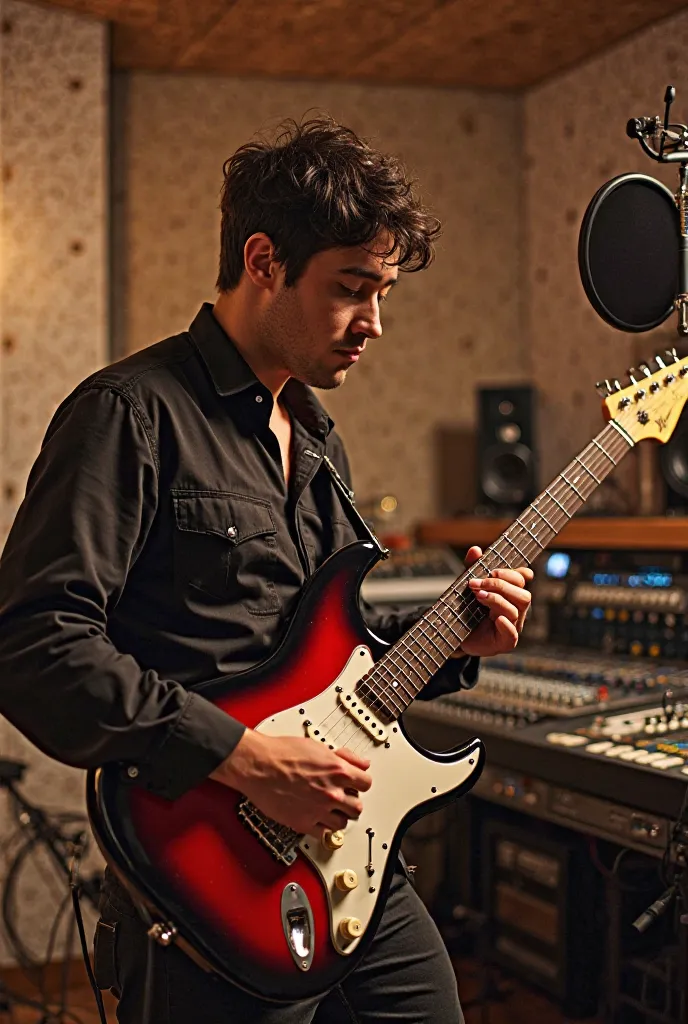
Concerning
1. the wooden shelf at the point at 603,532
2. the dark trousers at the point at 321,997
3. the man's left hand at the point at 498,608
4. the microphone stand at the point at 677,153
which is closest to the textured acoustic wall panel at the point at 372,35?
the wooden shelf at the point at 603,532

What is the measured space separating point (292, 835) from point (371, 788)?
0.16 meters

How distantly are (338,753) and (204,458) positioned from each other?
44 cm

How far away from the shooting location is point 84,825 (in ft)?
11.1

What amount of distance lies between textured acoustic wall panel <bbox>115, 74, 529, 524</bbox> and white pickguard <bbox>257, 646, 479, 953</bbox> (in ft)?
7.54

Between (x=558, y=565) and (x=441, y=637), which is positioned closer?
(x=441, y=637)

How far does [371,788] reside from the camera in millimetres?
1596

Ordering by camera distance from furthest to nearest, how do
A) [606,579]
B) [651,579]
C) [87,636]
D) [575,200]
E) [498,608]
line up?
[575,200] < [606,579] < [651,579] < [498,608] < [87,636]

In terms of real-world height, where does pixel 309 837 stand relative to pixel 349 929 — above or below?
above

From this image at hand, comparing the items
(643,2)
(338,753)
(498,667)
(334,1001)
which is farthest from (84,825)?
(643,2)

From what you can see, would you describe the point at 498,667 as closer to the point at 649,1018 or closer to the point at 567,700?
the point at 567,700

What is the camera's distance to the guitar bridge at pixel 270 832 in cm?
146

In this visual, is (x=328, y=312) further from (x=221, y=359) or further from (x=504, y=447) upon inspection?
(x=504, y=447)

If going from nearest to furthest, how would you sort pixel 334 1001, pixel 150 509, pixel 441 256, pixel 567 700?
pixel 150 509 < pixel 334 1001 < pixel 567 700 < pixel 441 256

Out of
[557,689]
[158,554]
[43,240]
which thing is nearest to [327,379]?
[158,554]
